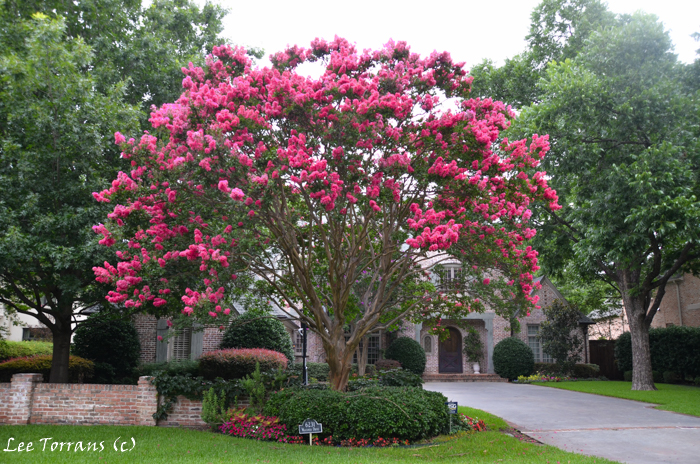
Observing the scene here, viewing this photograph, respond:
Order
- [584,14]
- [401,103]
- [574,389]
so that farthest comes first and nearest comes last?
[574,389] < [584,14] < [401,103]

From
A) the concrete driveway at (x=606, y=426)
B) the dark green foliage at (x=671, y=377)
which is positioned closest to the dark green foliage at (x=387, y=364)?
the concrete driveway at (x=606, y=426)

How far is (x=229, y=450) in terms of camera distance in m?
Result: 7.52

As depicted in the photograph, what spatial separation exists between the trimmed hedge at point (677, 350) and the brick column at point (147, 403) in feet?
69.3

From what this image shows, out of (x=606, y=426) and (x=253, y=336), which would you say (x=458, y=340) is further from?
(x=606, y=426)

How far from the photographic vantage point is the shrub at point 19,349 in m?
14.9

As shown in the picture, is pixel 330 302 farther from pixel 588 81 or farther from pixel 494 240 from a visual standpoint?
pixel 588 81

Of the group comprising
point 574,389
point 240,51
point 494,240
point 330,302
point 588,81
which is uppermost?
point 588,81

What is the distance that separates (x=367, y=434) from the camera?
8312 millimetres

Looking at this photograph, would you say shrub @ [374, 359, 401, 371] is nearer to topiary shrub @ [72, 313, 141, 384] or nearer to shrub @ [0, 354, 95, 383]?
topiary shrub @ [72, 313, 141, 384]

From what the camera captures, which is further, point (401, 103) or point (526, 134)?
point (526, 134)

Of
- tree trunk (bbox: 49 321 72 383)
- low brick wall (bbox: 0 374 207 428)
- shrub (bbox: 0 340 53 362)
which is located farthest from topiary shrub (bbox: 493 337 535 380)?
tree trunk (bbox: 49 321 72 383)

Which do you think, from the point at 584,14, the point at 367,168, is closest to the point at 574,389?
the point at 584,14

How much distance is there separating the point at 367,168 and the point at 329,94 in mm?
1393

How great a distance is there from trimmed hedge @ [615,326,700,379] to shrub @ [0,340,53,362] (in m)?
23.8
